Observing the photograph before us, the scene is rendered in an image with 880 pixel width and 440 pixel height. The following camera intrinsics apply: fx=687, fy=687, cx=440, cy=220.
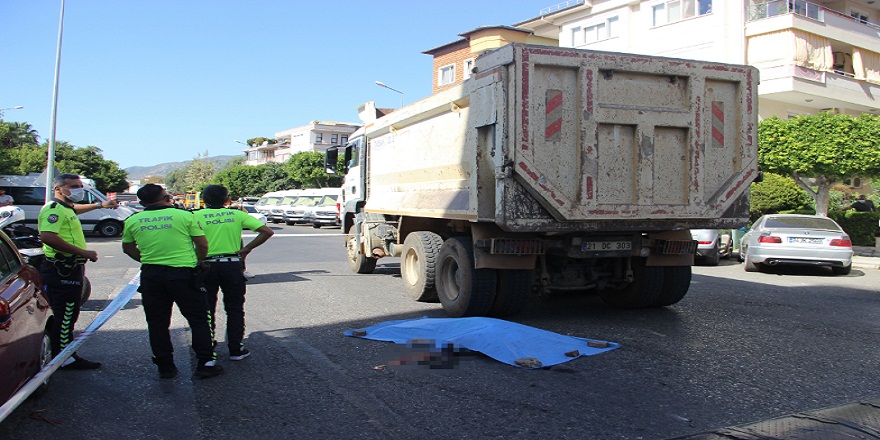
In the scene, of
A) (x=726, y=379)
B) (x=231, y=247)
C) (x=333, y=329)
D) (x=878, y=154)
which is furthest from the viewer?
(x=878, y=154)

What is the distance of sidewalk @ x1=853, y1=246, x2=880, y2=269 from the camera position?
1644cm

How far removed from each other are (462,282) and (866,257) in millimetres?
15261

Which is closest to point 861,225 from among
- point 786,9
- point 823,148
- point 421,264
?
point 823,148

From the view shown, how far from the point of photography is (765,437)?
4.06 meters

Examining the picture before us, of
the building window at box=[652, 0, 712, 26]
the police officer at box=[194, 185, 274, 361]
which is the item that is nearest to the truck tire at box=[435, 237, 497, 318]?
the police officer at box=[194, 185, 274, 361]


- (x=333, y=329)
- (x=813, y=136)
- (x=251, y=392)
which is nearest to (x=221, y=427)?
(x=251, y=392)

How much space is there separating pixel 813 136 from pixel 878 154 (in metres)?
1.74

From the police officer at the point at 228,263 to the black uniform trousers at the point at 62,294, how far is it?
3.43 ft

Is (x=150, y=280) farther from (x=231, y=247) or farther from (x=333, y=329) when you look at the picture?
(x=333, y=329)

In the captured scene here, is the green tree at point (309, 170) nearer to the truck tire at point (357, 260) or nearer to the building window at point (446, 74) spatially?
the building window at point (446, 74)

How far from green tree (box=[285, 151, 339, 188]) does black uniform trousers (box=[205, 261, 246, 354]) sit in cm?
6138

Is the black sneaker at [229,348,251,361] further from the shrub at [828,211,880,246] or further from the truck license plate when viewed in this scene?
the shrub at [828,211,880,246]

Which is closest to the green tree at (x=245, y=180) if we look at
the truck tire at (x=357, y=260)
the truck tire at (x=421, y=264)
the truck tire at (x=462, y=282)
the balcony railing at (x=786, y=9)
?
the balcony railing at (x=786, y=9)

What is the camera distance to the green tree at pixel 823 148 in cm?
1981
